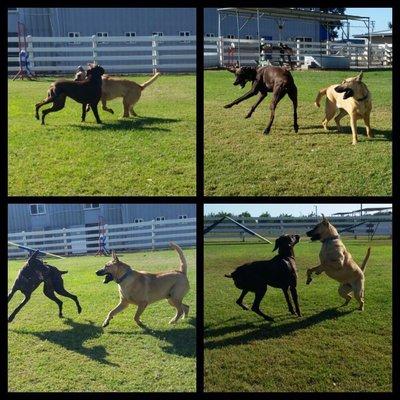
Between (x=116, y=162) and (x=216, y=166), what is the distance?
820 mm

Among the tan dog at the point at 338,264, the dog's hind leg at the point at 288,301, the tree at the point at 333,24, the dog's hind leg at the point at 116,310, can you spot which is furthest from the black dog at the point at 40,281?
the tree at the point at 333,24

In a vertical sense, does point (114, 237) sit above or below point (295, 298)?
above

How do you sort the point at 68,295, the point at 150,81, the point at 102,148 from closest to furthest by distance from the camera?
1. the point at 68,295
2. the point at 102,148
3. the point at 150,81

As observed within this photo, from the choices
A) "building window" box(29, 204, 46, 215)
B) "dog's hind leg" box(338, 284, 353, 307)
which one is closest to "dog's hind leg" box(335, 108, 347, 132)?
"dog's hind leg" box(338, 284, 353, 307)

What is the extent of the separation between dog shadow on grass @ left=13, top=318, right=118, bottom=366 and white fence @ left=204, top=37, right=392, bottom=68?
7.50ft

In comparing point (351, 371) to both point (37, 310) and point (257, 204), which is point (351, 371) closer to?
point (257, 204)

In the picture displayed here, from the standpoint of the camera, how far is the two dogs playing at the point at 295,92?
4.87 m

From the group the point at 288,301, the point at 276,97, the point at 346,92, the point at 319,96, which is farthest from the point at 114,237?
the point at 346,92

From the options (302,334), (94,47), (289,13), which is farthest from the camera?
(94,47)

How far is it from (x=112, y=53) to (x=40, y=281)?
2018mm

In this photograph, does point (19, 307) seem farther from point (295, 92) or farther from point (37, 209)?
point (295, 92)

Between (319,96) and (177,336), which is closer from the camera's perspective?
(177,336)

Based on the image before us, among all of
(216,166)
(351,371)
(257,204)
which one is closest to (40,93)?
(216,166)

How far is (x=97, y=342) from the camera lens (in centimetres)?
463
